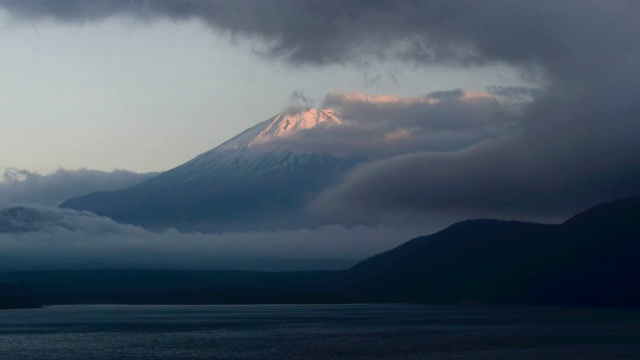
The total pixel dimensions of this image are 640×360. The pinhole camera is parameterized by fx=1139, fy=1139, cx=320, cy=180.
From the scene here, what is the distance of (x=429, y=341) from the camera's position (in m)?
116

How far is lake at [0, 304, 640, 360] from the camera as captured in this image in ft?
326

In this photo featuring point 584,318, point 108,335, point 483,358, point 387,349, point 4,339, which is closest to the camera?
point 483,358

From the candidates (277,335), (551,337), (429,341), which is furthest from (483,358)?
(277,335)

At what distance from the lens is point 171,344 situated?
113812 mm

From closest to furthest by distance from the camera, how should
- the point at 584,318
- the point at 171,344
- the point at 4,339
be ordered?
the point at 171,344
the point at 4,339
the point at 584,318

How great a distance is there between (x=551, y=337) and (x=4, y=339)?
5921cm

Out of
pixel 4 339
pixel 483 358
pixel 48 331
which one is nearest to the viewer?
pixel 483 358

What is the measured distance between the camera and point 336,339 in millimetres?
119812

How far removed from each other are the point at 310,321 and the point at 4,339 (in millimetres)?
56585

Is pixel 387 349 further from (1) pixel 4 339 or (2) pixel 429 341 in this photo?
(1) pixel 4 339

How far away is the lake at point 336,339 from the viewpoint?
326 feet

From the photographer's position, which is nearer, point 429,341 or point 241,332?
point 429,341

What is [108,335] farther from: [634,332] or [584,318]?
[584,318]

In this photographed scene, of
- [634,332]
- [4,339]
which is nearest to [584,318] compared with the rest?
[634,332]
